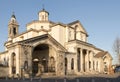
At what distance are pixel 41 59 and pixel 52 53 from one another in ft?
13.9

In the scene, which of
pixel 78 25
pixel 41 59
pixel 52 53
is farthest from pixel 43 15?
pixel 52 53

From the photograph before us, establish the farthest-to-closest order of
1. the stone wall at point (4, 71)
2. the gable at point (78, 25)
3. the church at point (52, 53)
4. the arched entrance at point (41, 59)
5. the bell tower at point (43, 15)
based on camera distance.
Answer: the bell tower at point (43, 15), the gable at point (78, 25), the arched entrance at point (41, 59), the church at point (52, 53), the stone wall at point (4, 71)

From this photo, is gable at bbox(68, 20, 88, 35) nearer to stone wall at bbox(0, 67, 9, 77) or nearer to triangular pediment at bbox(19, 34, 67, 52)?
triangular pediment at bbox(19, 34, 67, 52)

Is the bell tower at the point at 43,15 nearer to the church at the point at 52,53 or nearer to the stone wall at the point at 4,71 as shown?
the church at the point at 52,53

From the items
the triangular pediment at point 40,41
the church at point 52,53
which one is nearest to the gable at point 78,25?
the church at point 52,53

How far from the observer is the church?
Answer: 44031 millimetres

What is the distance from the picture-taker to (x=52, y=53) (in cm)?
5228

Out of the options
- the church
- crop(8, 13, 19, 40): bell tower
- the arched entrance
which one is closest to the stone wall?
the church

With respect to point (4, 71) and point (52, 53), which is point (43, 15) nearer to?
point (52, 53)

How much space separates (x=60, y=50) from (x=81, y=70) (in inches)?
377

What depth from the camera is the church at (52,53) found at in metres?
44.0

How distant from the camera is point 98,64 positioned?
68.8 metres

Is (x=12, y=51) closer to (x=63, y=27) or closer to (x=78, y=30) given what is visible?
(x=63, y=27)

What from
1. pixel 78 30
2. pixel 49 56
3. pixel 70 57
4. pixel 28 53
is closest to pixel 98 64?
pixel 78 30
